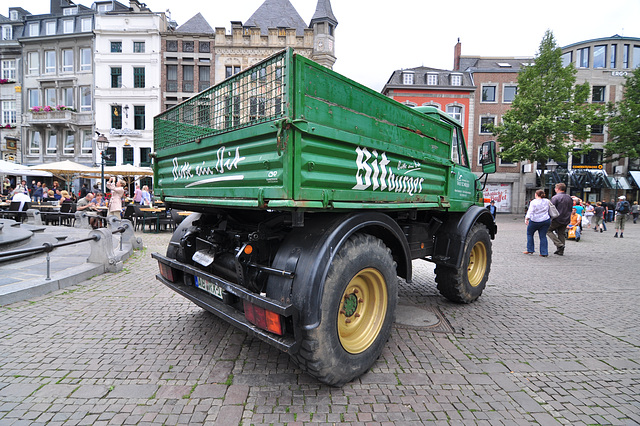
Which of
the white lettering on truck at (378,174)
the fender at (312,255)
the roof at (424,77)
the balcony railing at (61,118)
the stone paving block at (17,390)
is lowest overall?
the stone paving block at (17,390)

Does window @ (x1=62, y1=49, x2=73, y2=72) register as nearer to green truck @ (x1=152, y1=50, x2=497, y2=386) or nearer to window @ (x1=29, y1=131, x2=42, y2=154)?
window @ (x1=29, y1=131, x2=42, y2=154)

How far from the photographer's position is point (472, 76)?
103 ft

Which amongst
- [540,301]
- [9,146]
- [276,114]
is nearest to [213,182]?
[276,114]

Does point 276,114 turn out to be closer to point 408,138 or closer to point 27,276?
point 408,138

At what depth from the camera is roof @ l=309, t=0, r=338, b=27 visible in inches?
1154

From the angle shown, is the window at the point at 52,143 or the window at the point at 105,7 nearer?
the window at the point at 52,143

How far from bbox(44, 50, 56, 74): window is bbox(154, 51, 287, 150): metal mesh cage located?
123 ft

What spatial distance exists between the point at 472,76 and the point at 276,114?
34900mm

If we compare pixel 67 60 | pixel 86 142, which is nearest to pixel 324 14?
pixel 67 60

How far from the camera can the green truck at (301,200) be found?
2391mm

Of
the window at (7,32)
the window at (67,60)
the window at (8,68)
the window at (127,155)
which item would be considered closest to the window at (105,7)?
the window at (67,60)

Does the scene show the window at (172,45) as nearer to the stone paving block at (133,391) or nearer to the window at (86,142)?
the window at (86,142)

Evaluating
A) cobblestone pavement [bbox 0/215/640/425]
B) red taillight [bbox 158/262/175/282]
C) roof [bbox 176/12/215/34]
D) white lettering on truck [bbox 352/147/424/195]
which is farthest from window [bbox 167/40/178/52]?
white lettering on truck [bbox 352/147/424/195]

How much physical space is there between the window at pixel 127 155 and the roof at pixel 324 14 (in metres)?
19.8
